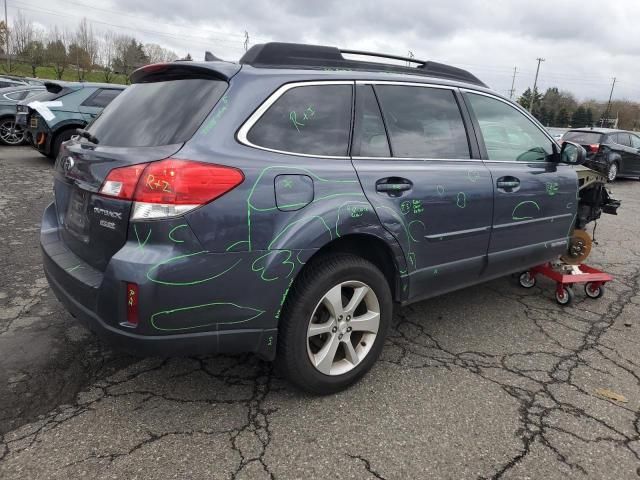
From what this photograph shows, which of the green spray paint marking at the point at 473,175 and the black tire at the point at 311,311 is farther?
the green spray paint marking at the point at 473,175

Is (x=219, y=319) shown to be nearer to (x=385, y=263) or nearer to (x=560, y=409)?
(x=385, y=263)

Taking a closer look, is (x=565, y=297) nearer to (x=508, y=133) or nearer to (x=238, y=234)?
(x=508, y=133)

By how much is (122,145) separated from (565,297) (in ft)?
12.2

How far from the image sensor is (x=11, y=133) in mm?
12070

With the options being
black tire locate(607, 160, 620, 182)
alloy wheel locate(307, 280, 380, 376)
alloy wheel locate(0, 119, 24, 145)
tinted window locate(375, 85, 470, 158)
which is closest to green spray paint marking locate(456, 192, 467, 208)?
tinted window locate(375, 85, 470, 158)

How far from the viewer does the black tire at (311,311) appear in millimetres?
2449

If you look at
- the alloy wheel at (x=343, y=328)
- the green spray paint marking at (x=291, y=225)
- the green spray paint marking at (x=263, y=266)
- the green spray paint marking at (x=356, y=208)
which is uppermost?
the green spray paint marking at (x=356, y=208)

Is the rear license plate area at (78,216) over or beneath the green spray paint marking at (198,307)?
over

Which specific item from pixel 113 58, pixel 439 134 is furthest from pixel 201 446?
pixel 113 58

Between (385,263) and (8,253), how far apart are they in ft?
12.6

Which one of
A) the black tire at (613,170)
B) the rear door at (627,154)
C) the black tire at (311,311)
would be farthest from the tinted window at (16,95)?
the rear door at (627,154)

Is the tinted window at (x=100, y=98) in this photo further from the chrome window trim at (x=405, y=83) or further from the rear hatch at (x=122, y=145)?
the chrome window trim at (x=405, y=83)

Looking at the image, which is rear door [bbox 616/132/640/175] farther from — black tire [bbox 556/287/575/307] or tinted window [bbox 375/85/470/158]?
tinted window [bbox 375/85/470/158]

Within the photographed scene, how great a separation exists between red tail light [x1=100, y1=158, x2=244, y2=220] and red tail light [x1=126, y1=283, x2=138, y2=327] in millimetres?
299
